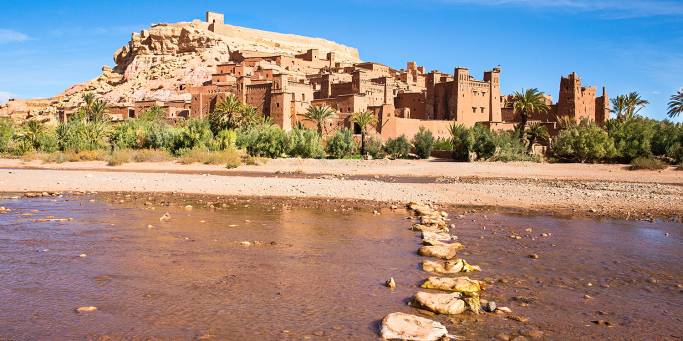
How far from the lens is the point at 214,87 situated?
5238 centimetres

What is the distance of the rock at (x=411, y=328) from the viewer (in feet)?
18.5

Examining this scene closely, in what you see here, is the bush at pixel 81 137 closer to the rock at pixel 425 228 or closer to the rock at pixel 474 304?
the rock at pixel 425 228

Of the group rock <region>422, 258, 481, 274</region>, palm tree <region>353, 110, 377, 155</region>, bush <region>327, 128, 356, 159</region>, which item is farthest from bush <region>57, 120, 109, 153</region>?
rock <region>422, 258, 481, 274</region>

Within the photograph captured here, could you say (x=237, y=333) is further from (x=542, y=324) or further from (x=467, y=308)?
(x=542, y=324)

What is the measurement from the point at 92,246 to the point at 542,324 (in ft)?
25.1

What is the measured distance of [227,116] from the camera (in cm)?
4516

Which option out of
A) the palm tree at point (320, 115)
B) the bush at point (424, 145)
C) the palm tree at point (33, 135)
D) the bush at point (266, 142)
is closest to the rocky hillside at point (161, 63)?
the palm tree at point (33, 135)

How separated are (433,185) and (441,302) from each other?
17.4 meters

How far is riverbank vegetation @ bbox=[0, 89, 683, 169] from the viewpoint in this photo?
34500 millimetres

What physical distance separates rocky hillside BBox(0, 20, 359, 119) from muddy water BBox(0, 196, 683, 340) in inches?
2008

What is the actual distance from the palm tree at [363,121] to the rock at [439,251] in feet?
101

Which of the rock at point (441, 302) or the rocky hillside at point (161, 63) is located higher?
the rocky hillside at point (161, 63)

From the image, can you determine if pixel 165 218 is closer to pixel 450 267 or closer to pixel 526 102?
pixel 450 267

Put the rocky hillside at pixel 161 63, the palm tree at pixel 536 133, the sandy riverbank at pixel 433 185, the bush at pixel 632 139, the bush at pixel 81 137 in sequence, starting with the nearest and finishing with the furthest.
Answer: the sandy riverbank at pixel 433 185 < the bush at pixel 632 139 < the bush at pixel 81 137 < the palm tree at pixel 536 133 < the rocky hillside at pixel 161 63
